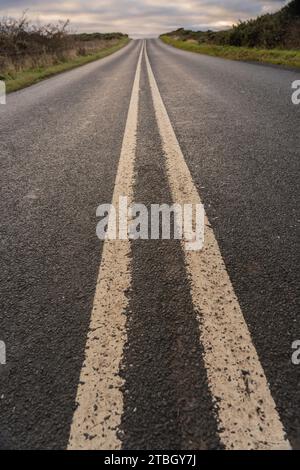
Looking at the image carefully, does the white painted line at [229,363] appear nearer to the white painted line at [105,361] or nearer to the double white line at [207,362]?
the double white line at [207,362]

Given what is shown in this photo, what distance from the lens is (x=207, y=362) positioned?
4.23 ft

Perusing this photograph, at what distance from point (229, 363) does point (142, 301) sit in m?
0.51

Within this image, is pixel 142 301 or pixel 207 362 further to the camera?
pixel 142 301

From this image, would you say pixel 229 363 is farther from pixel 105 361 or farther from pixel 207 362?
pixel 105 361

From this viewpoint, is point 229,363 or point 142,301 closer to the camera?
point 229,363

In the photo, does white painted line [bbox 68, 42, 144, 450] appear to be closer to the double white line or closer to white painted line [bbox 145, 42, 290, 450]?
the double white line

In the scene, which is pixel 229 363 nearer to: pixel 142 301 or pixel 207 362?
pixel 207 362

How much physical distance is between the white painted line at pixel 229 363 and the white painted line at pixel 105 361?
1.12 ft

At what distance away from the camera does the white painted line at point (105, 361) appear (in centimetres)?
109

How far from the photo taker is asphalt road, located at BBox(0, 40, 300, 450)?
1.12m

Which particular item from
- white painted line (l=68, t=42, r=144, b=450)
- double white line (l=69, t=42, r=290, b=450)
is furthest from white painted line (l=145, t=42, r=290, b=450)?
white painted line (l=68, t=42, r=144, b=450)

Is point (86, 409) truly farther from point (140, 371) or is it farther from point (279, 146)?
point (279, 146)

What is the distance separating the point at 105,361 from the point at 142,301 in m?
0.37

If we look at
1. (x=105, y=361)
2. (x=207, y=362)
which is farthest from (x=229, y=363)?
(x=105, y=361)
